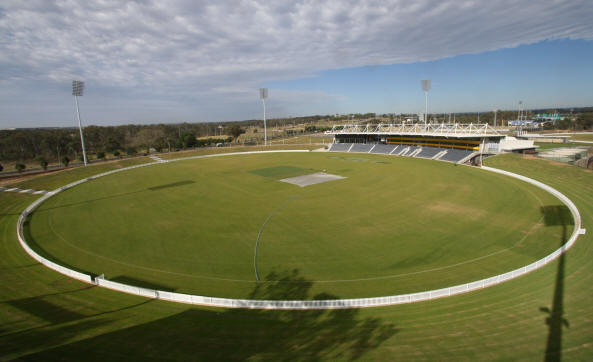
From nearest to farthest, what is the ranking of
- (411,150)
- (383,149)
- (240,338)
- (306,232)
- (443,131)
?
1. (240,338)
2. (306,232)
3. (443,131)
4. (411,150)
5. (383,149)

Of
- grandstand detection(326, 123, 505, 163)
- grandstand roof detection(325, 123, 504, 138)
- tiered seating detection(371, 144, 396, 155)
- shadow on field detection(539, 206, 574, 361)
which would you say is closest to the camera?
shadow on field detection(539, 206, 574, 361)

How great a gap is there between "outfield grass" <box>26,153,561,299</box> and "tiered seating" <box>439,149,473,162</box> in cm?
1516

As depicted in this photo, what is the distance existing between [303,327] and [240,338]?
2.71 metres

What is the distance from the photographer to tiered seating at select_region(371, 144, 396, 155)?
7362 centimetres

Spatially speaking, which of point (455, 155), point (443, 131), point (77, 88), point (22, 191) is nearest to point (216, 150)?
point (77, 88)

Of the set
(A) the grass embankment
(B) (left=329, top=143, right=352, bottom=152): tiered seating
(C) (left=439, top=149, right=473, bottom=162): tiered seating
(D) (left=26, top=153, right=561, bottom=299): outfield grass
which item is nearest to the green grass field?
(D) (left=26, top=153, right=561, bottom=299): outfield grass

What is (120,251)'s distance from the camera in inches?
848

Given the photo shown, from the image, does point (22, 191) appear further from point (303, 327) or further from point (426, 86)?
point (426, 86)

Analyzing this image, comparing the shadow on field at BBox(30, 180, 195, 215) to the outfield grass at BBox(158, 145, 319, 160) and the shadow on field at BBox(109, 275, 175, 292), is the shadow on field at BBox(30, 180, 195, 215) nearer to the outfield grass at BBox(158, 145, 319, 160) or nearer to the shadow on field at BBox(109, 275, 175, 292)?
the shadow on field at BBox(109, 275, 175, 292)

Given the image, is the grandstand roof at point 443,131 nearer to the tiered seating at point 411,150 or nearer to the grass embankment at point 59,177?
the tiered seating at point 411,150

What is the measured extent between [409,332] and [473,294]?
5.11 m

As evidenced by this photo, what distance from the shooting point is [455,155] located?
59219mm

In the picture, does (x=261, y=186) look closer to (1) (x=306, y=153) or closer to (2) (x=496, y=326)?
(2) (x=496, y=326)

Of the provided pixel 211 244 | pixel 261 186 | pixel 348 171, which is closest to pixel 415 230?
pixel 211 244
